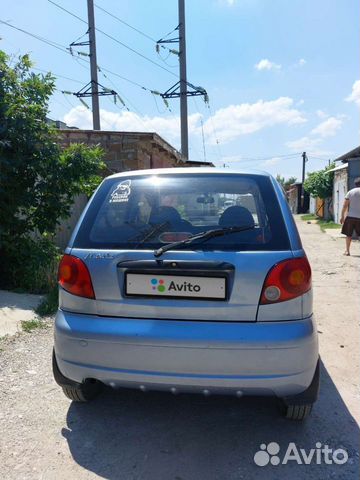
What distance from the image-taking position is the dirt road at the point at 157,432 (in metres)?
2.25

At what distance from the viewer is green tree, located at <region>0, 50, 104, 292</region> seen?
564 cm

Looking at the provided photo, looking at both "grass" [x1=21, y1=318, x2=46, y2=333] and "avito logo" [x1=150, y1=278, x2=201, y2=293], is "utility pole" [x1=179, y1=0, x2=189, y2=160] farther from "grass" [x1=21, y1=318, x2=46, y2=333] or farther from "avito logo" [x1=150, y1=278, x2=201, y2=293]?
"avito logo" [x1=150, y1=278, x2=201, y2=293]

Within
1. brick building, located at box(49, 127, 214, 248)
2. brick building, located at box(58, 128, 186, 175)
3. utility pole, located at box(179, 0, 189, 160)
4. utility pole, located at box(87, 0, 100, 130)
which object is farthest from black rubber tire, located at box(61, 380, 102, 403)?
utility pole, located at box(87, 0, 100, 130)

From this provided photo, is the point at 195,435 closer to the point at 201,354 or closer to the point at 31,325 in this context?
the point at 201,354

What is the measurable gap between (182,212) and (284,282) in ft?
2.96

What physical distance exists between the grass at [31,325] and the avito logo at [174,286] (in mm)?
2600

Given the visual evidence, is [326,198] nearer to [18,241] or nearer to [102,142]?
[102,142]

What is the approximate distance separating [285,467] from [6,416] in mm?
1817

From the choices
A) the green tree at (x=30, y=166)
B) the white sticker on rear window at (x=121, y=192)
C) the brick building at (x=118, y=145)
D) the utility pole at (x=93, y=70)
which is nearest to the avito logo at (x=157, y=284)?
the white sticker on rear window at (x=121, y=192)

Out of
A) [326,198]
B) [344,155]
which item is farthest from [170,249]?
[326,198]

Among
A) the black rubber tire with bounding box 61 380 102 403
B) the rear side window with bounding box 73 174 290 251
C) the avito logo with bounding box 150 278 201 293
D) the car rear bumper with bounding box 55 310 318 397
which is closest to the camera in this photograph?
the car rear bumper with bounding box 55 310 318 397

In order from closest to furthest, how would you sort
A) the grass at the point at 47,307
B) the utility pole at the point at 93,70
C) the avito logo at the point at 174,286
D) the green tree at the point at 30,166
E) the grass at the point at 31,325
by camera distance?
the avito logo at the point at 174,286 → the grass at the point at 31,325 → the grass at the point at 47,307 → the green tree at the point at 30,166 → the utility pole at the point at 93,70

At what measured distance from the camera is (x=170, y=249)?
2371 millimetres

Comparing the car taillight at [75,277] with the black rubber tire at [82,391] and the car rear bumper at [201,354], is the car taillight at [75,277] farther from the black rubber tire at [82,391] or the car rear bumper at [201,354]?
the black rubber tire at [82,391]
